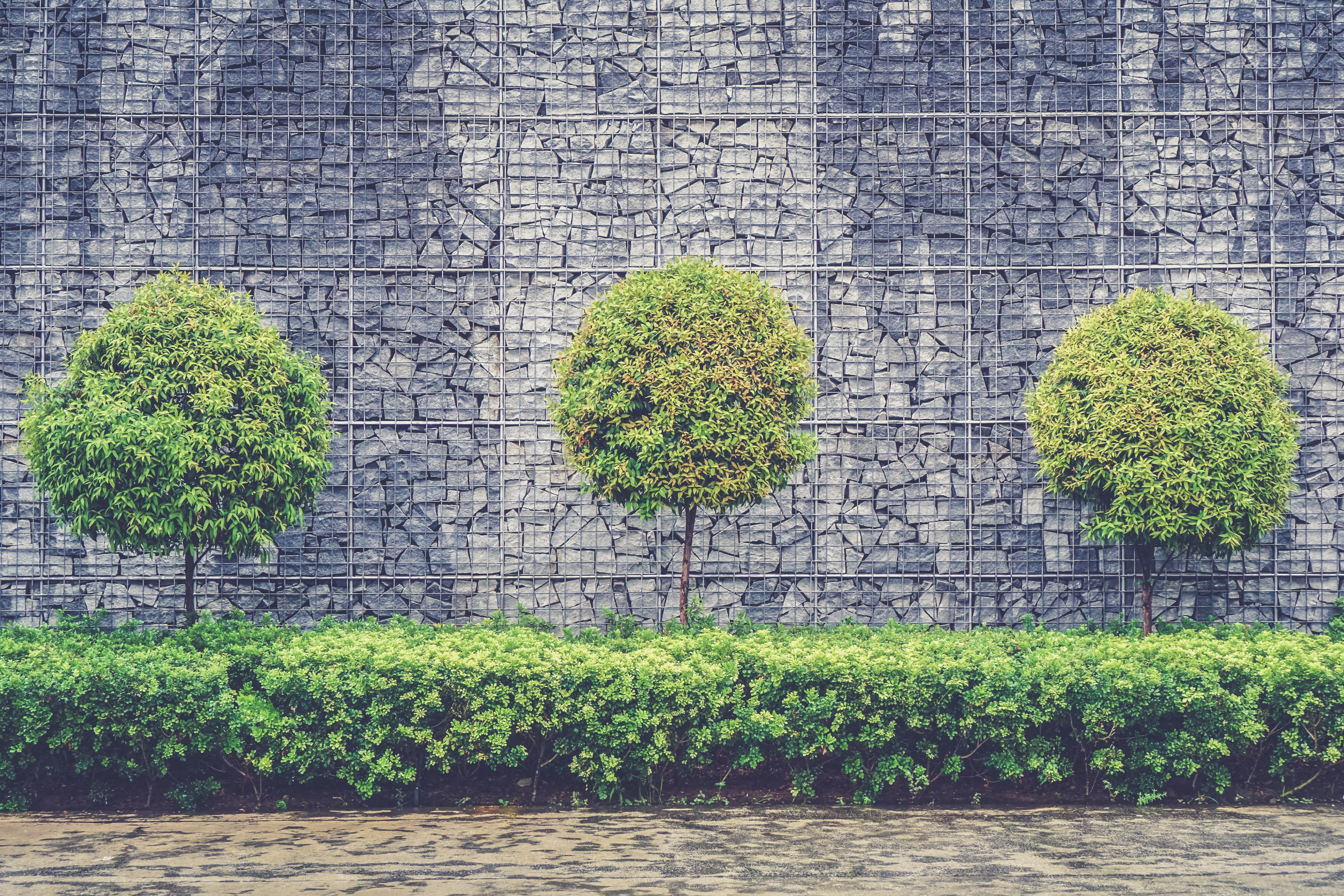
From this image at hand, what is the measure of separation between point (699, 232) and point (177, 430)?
5505mm

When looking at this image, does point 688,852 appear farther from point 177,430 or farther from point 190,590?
point 190,590

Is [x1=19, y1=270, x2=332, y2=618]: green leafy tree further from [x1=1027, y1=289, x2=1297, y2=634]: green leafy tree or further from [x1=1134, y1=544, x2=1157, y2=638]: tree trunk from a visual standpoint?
[x1=1134, y1=544, x2=1157, y2=638]: tree trunk

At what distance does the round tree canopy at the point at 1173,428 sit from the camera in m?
8.65

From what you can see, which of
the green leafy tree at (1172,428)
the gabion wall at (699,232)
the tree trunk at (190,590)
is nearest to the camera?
the green leafy tree at (1172,428)

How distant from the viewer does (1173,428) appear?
339 inches

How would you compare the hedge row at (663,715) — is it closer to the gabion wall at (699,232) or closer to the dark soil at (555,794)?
the dark soil at (555,794)

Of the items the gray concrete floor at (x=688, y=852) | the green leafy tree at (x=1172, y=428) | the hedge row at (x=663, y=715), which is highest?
the green leafy tree at (x=1172, y=428)

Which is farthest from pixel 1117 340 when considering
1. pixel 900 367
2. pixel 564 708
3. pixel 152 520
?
pixel 152 520

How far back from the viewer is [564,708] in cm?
697

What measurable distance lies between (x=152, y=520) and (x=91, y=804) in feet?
6.94

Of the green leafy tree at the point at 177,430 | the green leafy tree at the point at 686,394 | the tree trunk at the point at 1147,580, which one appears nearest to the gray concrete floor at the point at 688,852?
the green leafy tree at the point at 177,430

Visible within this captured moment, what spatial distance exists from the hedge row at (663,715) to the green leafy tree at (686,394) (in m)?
1.59

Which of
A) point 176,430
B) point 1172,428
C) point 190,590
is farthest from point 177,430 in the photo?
point 1172,428

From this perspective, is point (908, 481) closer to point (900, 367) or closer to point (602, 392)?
point (900, 367)
